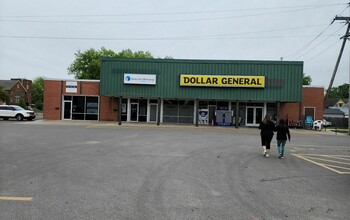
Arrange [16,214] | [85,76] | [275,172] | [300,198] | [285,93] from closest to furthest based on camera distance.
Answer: [16,214] → [300,198] → [275,172] → [285,93] → [85,76]

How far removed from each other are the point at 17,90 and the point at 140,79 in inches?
2886

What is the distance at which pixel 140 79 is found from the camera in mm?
32625

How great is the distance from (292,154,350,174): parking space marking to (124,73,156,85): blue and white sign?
20939mm

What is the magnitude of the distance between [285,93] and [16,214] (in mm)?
29971

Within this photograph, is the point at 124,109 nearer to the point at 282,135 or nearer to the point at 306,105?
the point at 306,105

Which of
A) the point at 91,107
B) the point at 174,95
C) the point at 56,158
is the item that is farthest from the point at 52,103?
the point at 56,158

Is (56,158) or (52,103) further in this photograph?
(52,103)

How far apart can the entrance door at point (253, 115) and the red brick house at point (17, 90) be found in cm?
6679

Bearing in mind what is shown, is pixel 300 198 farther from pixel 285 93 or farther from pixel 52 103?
pixel 52 103

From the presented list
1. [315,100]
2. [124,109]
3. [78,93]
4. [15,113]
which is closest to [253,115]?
[315,100]

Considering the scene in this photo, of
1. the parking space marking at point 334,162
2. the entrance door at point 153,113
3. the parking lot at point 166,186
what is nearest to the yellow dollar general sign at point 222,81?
the entrance door at point 153,113

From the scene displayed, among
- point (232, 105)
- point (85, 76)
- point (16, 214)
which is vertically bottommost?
point (16, 214)

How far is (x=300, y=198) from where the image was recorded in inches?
263

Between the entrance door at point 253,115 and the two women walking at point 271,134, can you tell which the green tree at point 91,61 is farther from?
the two women walking at point 271,134
